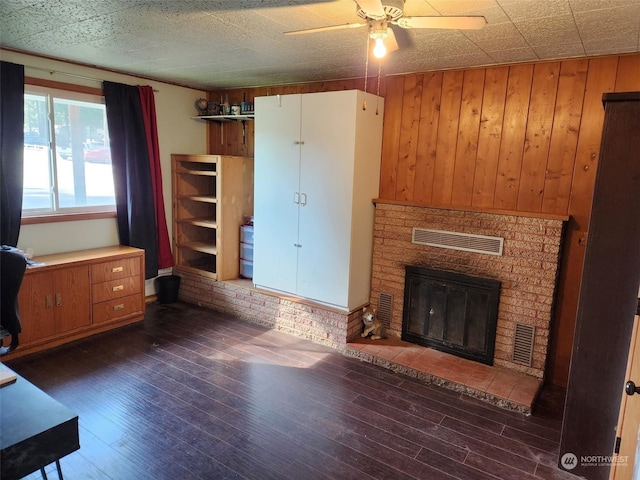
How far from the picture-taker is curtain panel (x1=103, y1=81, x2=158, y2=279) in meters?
4.05

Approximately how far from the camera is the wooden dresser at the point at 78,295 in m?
3.29

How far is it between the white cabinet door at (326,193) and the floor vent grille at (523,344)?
140 cm

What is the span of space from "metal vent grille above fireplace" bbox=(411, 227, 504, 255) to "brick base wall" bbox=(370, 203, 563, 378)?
0.13 feet

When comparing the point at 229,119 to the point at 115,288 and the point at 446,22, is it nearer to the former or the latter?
the point at 115,288

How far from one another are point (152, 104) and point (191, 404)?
3.11 metres

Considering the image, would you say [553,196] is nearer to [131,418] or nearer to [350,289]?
[350,289]

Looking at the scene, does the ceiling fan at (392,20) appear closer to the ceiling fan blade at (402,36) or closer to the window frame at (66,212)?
the ceiling fan blade at (402,36)

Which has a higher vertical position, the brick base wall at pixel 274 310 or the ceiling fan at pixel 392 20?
the ceiling fan at pixel 392 20

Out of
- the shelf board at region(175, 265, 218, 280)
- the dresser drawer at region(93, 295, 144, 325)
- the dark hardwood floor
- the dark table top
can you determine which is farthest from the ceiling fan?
the dresser drawer at region(93, 295, 144, 325)

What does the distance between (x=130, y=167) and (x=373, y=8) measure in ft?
10.5

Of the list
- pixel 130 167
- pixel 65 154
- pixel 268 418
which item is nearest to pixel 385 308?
pixel 268 418

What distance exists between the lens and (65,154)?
3852 millimetres

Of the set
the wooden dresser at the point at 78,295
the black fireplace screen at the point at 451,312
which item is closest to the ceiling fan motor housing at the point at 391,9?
the black fireplace screen at the point at 451,312

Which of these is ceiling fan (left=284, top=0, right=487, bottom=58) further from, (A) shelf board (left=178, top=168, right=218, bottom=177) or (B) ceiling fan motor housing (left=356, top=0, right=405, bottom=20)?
(A) shelf board (left=178, top=168, right=218, bottom=177)
